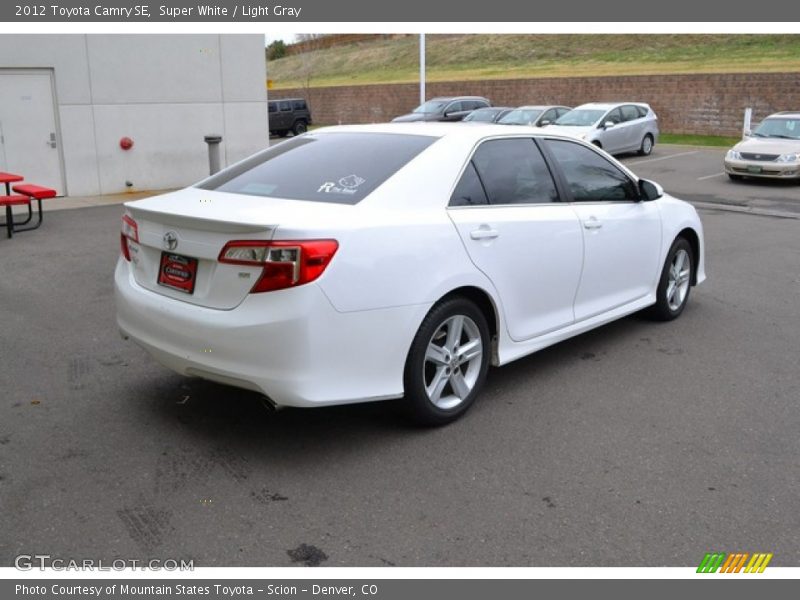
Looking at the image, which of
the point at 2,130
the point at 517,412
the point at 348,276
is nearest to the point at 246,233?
the point at 348,276

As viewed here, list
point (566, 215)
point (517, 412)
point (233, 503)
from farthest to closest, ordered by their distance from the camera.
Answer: point (566, 215) < point (517, 412) < point (233, 503)

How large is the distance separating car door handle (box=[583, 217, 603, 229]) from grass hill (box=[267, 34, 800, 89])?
27582 mm

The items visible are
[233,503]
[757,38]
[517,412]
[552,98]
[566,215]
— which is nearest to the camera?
[233,503]

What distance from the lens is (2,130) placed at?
547 inches

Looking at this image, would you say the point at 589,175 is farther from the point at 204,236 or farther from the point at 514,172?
the point at 204,236

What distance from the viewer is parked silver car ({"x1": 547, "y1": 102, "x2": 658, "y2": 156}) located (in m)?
21.1

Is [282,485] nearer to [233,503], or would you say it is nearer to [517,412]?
[233,503]

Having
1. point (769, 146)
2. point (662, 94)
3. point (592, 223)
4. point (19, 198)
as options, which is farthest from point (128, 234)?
point (662, 94)

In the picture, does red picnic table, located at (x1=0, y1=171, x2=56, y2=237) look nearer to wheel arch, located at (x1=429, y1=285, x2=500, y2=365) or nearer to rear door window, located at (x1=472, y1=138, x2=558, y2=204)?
rear door window, located at (x1=472, y1=138, x2=558, y2=204)

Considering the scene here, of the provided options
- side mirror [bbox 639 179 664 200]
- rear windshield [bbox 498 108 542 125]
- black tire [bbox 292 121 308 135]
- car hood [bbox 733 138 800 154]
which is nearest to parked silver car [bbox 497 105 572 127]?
rear windshield [bbox 498 108 542 125]

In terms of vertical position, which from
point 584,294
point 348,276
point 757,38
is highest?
point 757,38

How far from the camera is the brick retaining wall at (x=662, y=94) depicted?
27.7 metres

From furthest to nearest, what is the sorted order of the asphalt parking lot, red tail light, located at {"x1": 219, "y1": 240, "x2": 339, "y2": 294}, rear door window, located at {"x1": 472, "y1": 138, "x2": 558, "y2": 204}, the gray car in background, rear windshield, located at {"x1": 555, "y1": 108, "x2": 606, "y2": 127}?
the gray car in background, rear windshield, located at {"x1": 555, "y1": 108, "x2": 606, "y2": 127}, rear door window, located at {"x1": 472, "y1": 138, "x2": 558, "y2": 204}, red tail light, located at {"x1": 219, "y1": 240, "x2": 339, "y2": 294}, the asphalt parking lot

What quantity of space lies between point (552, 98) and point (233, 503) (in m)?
34.5
